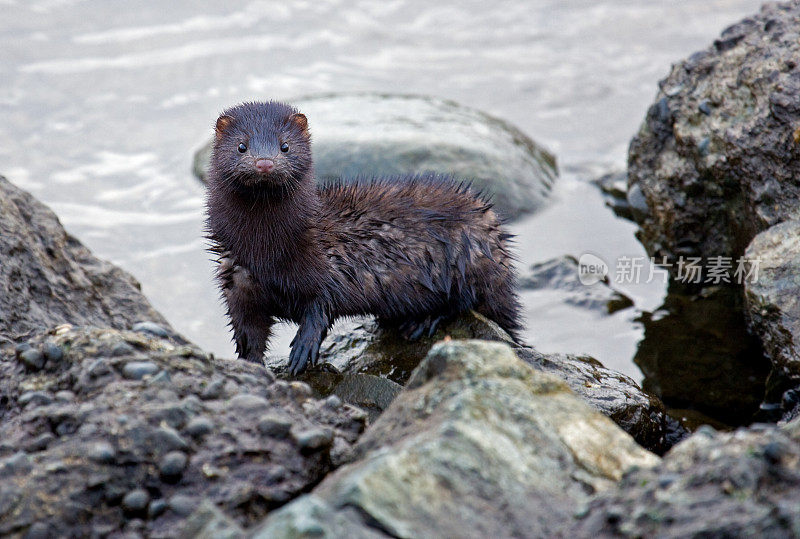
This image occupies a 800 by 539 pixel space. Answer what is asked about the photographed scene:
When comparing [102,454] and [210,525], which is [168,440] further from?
[210,525]

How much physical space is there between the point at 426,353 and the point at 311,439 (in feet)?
9.42

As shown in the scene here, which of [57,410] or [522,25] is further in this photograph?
[522,25]

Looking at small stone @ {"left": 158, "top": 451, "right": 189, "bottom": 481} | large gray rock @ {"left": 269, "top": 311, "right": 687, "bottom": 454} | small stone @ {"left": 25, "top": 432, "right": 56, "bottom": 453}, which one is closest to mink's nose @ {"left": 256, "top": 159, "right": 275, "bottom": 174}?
large gray rock @ {"left": 269, "top": 311, "right": 687, "bottom": 454}

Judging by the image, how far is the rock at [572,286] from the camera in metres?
8.88

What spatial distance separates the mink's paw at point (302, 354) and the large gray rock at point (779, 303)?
3250 millimetres

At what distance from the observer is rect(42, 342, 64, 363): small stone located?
14.3 feet

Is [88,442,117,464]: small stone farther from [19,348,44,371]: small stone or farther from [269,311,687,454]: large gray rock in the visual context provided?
[269,311,687,454]: large gray rock

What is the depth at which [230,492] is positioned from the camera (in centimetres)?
364

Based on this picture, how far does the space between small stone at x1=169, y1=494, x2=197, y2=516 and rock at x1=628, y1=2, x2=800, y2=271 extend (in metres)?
5.54

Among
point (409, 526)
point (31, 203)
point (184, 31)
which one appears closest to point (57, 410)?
point (409, 526)

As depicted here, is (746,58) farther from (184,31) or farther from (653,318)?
(184,31)

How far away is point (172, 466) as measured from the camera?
3629 millimetres

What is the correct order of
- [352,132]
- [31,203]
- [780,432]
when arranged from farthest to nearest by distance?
[352,132], [31,203], [780,432]

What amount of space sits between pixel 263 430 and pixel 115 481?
0.62 metres
